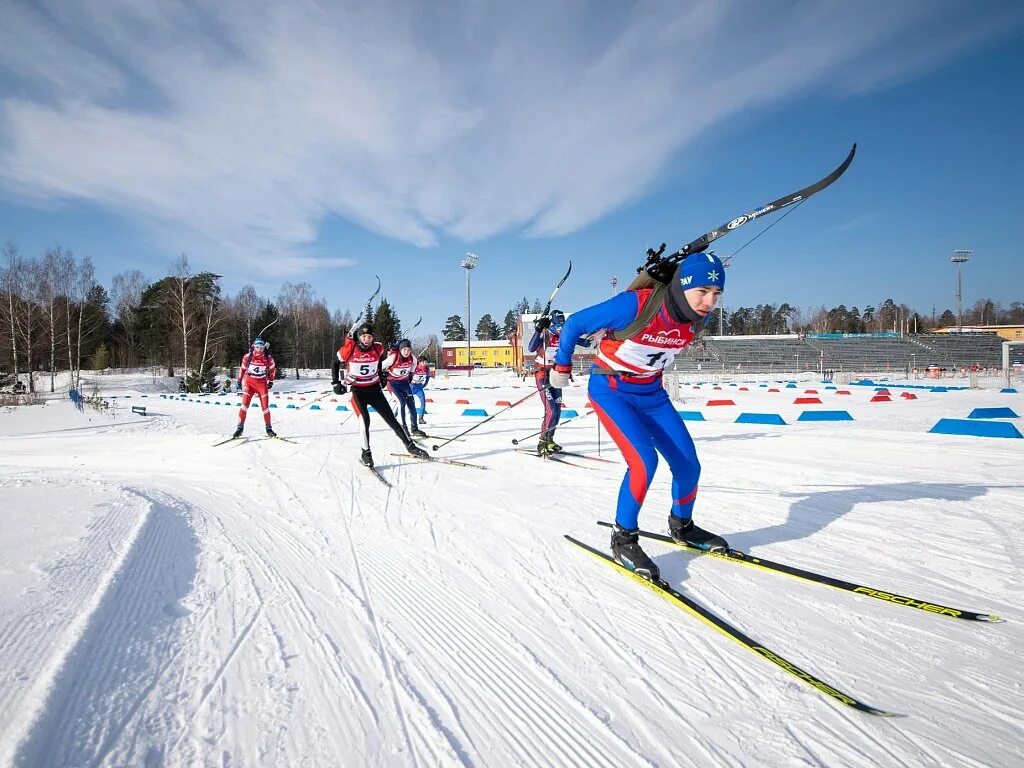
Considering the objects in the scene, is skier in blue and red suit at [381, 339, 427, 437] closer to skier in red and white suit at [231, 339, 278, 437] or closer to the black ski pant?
skier in red and white suit at [231, 339, 278, 437]

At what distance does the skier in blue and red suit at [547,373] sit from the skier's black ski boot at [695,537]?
354 centimetres

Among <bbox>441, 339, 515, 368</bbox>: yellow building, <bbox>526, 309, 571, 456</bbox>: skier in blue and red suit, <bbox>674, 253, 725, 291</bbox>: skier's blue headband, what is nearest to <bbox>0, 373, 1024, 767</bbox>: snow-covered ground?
<bbox>674, 253, 725, 291</bbox>: skier's blue headband

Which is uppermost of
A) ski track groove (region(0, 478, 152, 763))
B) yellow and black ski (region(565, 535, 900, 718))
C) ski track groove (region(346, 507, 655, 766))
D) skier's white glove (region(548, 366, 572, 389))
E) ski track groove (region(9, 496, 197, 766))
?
skier's white glove (region(548, 366, 572, 389))

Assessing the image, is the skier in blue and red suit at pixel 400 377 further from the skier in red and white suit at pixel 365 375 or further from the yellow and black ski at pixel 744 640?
the yellow and black ski at pixel 744 640

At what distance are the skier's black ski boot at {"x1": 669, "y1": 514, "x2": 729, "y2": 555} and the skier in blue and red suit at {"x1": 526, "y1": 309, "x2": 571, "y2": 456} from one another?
3.54 metres

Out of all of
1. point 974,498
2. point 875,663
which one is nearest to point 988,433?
point 974,498

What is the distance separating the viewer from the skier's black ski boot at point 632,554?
2746mm

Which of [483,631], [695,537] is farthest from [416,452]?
[483,631]

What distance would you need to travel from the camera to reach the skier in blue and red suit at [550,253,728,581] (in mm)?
2873

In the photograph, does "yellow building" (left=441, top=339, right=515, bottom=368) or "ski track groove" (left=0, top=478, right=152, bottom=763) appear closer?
"ski track groove" (left=0, top=478, right=152, bottom=763)

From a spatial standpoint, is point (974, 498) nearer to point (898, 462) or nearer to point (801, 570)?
point (898, 462)

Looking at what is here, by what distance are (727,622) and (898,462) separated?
519 cm

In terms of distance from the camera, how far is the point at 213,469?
6.21 m

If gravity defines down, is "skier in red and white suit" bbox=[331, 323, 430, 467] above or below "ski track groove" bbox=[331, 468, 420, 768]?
above
